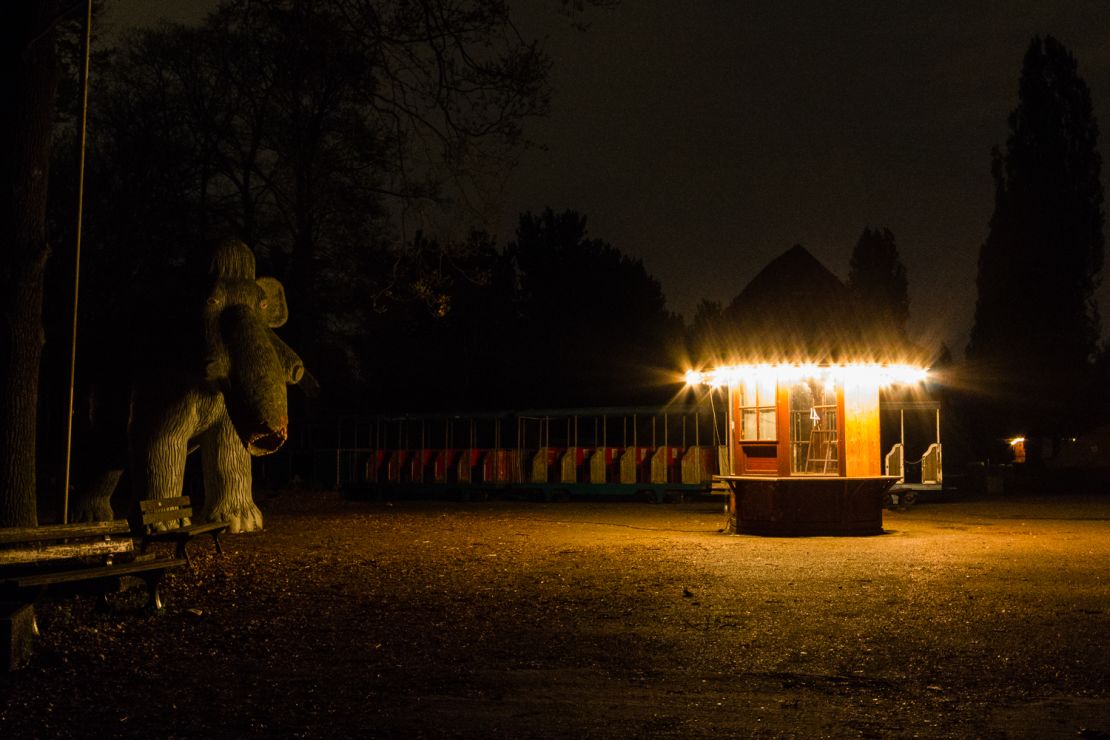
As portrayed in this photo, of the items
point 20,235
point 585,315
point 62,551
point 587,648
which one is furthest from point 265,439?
point 585,315

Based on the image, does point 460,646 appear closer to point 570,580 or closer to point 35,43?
point 570,580

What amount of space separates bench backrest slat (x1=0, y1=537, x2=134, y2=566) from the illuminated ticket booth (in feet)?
36.5

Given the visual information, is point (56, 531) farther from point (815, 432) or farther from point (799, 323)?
point (815, 432)

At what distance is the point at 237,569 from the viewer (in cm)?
1283

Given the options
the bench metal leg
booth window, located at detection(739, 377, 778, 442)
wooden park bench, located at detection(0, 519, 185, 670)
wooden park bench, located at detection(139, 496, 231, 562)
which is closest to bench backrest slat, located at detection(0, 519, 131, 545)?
wooden park bench, located at detection(0, 519, 185, 670)

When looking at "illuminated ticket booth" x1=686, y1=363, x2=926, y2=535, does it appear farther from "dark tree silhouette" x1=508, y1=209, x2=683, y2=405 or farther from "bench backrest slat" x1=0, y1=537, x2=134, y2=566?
"dark tree silhouette" x1=508, y1=209, x2=683, y2=405

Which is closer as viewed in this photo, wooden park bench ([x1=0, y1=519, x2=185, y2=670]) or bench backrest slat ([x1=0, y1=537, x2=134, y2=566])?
wooden park bench ([x1=0, y1=519, x2=185, y2=670])

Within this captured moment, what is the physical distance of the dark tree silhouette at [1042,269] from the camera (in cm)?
4206

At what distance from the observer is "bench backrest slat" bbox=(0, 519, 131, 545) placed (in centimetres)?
855

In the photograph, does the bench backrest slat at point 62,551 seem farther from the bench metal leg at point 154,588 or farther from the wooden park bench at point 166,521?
the wooden park bench at point 166,521

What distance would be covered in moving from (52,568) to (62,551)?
0.41 metres

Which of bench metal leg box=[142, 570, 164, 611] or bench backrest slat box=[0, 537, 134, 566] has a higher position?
bench backrest slat box=[0, 537, 134, 566]

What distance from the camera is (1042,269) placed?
138 ft

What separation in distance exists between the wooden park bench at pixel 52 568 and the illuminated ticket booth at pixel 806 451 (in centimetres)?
1084
